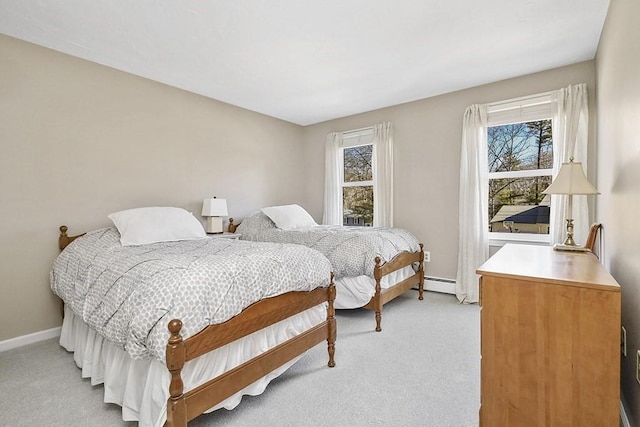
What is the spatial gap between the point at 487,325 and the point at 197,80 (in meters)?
3.41

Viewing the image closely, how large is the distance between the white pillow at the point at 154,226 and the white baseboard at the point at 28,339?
1100 millimetres

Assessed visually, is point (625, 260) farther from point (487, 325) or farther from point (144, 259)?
point (144, 259)

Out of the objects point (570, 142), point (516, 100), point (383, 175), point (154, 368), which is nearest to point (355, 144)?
point (383, 175)

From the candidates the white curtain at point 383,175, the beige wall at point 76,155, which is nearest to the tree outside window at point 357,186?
the white curtain at point 383,175

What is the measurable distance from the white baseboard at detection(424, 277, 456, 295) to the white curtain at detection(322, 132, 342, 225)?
61.8 inches

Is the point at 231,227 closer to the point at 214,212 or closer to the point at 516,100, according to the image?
the point at 214,212

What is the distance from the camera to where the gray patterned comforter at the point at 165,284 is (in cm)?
138

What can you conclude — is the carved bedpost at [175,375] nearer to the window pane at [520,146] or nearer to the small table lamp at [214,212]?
the small table lamp at [214,212]

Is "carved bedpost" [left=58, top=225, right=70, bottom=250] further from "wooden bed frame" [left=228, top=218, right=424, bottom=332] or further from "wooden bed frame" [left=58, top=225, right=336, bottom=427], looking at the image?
"wooden bed frame" [left=58, top=225, right=336, bottom=427]

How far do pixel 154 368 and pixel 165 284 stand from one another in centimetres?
39

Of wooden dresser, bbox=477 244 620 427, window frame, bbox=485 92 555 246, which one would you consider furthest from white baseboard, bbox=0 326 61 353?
window frame, bbox=485 92 555 246

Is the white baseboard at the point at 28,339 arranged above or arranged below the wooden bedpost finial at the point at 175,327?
below

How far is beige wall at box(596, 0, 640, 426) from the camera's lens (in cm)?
137

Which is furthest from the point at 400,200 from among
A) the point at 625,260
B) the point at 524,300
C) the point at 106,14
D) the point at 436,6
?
the point at 106,14
